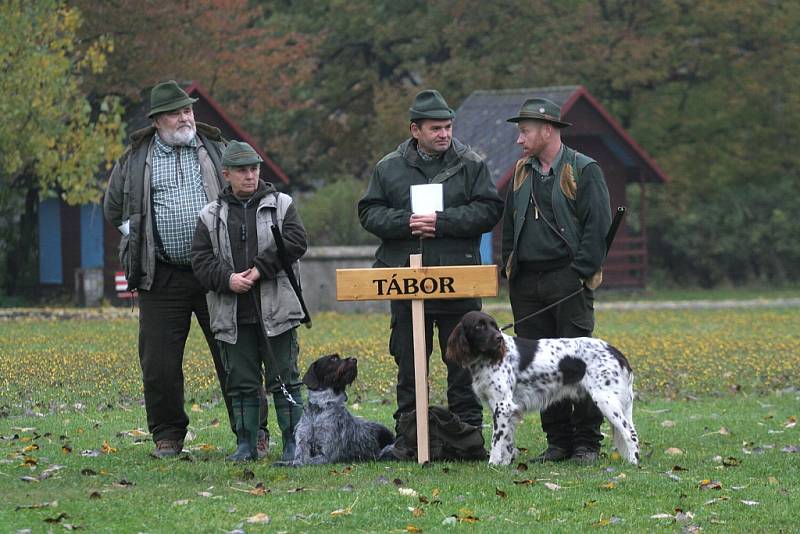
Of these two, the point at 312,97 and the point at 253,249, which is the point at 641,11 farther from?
the point at 253,249

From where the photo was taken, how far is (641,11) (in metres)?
41.3

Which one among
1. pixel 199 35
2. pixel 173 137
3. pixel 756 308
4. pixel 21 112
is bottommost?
pixel 756 308

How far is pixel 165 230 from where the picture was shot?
33.0 ft

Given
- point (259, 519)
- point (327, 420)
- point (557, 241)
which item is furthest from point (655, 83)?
point (259, 519)

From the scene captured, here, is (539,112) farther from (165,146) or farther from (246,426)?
(246,426)

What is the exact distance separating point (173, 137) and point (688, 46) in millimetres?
32994

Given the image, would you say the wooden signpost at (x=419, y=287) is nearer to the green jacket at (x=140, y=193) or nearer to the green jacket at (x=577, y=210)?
the green jacket at (x=577, y=210)

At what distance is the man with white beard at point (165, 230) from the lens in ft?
33.0

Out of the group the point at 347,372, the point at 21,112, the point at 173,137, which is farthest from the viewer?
the point at 21,112

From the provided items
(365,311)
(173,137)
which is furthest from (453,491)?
(365,311)

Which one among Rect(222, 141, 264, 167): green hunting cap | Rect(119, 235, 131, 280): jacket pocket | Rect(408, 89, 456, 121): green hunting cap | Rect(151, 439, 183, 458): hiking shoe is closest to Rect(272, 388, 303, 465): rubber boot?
Rect(151, 439, 183, 458): hiking shoe

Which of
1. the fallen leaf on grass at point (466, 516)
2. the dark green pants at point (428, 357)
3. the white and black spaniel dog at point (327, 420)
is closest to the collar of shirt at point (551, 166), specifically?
the dark green pants at point (428, 357)

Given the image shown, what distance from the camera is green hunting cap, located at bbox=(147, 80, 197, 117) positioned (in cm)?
1002

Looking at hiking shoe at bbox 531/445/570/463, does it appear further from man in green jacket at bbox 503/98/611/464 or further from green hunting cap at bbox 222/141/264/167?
green hunting cap at bbox 222/141/264/167
